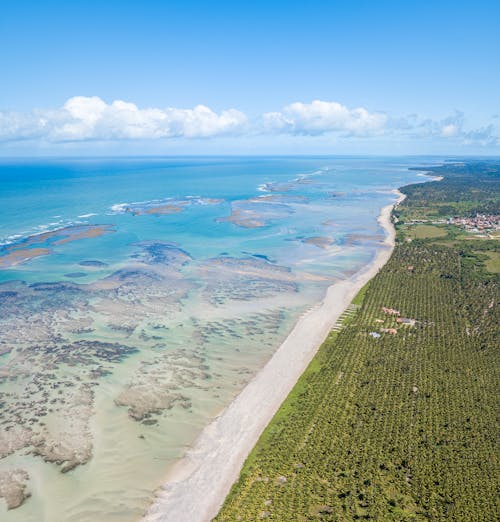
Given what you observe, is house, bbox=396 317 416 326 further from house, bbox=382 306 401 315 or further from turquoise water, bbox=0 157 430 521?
turquoise water, bbox=0 157 430 521

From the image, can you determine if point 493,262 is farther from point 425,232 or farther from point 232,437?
point 232,437

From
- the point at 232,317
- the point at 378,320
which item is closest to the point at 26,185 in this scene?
the point at 232,317

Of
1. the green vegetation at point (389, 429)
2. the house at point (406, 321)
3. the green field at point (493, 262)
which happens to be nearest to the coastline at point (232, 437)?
the green vegetation at point (389, 429)

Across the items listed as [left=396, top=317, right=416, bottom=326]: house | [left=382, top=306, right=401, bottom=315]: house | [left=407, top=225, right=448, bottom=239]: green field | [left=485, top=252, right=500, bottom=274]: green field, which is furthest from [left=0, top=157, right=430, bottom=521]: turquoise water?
[left=485, top=252, right=500, bottom=274]: green field

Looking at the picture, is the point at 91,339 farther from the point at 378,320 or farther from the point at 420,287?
the point at 420,287

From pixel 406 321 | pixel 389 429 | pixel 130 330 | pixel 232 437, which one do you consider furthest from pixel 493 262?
pixel 232 437
